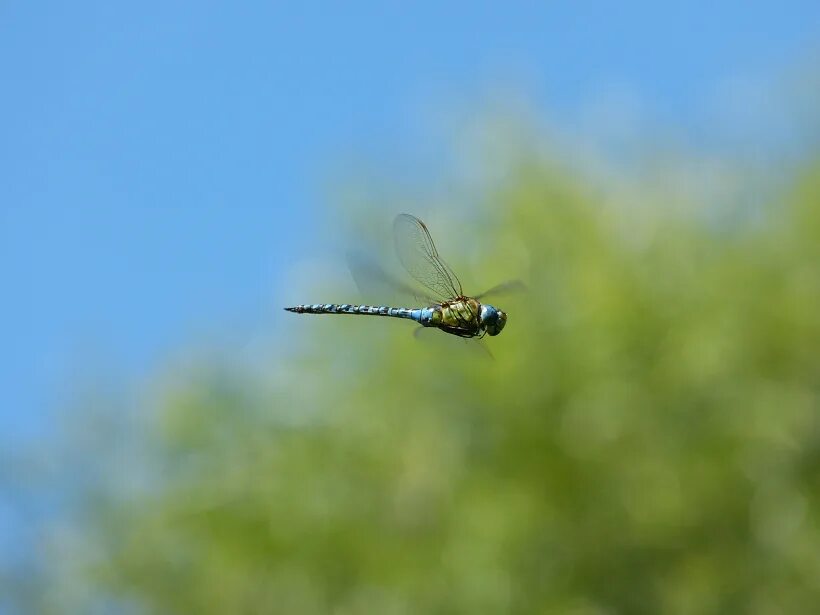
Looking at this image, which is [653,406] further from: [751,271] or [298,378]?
[298,378]

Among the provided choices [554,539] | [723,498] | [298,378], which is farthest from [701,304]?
[298,378]

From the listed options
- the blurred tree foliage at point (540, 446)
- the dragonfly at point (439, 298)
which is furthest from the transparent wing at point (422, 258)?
the blurred tree foliage at point (540, 446)

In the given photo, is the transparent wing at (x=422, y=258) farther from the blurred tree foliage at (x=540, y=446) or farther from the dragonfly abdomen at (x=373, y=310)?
the blurred tree foliage at (x=540, y=446)

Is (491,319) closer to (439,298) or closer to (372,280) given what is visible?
(439,298)

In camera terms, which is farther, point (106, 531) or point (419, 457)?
point (106, 531)

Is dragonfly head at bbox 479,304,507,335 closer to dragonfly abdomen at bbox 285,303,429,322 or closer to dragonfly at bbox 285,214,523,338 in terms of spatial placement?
dragonfly at bbox 285,214,523,338

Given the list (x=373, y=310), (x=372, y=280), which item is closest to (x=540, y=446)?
(x=373, y=310)

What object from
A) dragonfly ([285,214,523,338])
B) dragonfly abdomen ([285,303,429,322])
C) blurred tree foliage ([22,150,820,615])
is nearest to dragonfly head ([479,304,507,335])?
dragonfly ([285,214,523,338])
